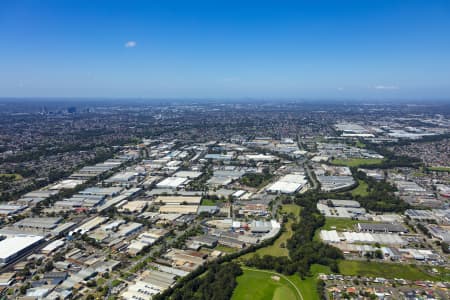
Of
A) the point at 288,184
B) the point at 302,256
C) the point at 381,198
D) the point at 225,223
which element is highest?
the point at 288,184

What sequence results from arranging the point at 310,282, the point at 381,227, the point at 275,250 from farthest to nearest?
the point at 381,227, the point at 275,250, the point at 310,282

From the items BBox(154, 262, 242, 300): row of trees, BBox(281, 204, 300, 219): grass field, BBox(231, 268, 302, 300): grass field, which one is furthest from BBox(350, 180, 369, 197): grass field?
BBox(154, 262, 242, 300): row of trees

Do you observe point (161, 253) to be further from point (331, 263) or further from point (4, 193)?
point (4, 193)

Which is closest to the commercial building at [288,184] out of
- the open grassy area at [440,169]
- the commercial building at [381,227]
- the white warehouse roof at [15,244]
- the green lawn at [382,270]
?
the commercial building at [381,227]

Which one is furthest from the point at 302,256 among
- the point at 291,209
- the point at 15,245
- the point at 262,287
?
the point at 15,245

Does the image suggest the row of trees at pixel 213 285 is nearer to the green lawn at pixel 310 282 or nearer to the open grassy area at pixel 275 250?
the open grassy area at pixel 275 250

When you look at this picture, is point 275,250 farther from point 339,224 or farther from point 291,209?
point 291,209

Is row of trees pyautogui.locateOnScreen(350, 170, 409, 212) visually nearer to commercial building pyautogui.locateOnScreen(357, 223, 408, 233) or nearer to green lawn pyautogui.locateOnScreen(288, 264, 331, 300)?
commercial building pyautogui.locateOnScreen(357, 223, 408, 233)
